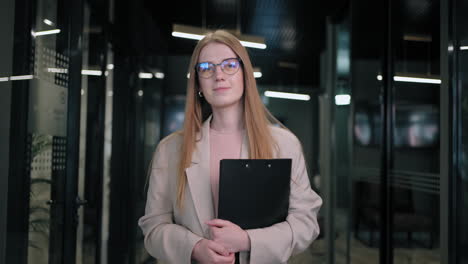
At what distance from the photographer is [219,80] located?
1373 millimetres

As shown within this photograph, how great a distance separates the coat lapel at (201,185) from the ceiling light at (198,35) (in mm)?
3104

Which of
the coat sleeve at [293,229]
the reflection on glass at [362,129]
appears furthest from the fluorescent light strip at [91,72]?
the reflection on glass at [362,129]

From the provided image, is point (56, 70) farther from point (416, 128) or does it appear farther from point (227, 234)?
point (416, 128)

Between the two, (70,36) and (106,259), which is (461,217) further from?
(106,259)

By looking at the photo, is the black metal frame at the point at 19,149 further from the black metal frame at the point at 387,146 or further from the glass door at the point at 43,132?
the black metal frame at the point at 387,146

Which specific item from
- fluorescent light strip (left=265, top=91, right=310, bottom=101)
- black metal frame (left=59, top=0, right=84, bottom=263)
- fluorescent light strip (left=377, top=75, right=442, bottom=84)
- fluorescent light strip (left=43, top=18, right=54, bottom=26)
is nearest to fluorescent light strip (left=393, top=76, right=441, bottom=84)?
fluorescent light strip (left=377, top=75, right=442, bottom=84)

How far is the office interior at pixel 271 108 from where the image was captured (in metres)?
1.98

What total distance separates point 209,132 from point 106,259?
3017 mm

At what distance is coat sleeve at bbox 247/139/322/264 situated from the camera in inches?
49.4

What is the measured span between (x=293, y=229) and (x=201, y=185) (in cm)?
32

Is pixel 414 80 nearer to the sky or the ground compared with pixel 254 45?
nearer to the ground

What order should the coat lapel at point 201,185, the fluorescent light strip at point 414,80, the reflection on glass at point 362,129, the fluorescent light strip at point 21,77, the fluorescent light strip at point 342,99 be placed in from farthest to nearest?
the fluorescent light strip at point 342,99 < the reflection on glass at point 362,129 < the fluorescent light strip at point 414,80 < the fluorescent light strip at point 21,77 < the coat lapel at point 201,185

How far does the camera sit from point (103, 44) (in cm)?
360

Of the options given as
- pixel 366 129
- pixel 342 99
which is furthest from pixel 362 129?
pixel 342 99
